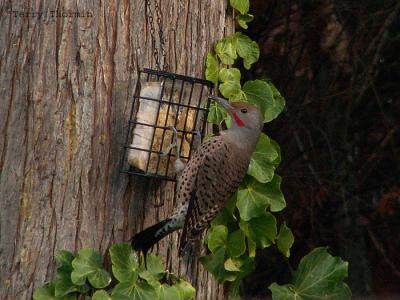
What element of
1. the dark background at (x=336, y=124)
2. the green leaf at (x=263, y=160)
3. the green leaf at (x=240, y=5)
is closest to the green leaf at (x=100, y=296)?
the green leaf at (x=263, y=160)

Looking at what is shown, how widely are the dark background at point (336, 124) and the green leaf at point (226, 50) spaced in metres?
2.23

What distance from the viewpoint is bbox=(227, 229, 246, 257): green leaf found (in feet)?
12.6

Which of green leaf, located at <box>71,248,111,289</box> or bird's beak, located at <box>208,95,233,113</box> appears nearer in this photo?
green leaf, located at <box>71,248,111,289</box>

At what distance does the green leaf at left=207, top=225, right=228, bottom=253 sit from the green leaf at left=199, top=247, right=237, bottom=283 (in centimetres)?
3

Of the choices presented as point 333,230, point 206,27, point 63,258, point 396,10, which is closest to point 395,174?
point 333,230

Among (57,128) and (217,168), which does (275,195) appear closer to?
(217,168)

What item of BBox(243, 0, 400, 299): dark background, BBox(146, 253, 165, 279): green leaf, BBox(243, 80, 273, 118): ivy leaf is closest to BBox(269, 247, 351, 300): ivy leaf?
BBox(146, 253, 165, 279): green leaf

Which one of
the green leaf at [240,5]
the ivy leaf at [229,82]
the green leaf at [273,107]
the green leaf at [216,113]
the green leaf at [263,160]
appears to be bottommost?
the green leaf at [263,160]

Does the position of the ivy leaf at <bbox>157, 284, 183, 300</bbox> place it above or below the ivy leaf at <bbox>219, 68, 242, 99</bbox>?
below

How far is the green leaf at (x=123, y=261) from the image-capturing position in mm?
3457

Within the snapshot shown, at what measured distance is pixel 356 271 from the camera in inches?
250

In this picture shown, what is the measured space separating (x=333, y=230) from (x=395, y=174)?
534 millimetres

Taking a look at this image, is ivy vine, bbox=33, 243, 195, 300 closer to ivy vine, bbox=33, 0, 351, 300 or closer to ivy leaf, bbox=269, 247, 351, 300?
ivy vine, bbox=33, 0, 351, 300

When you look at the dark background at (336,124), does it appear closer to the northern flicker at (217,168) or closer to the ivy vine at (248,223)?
the ivy vine at (248,223)
